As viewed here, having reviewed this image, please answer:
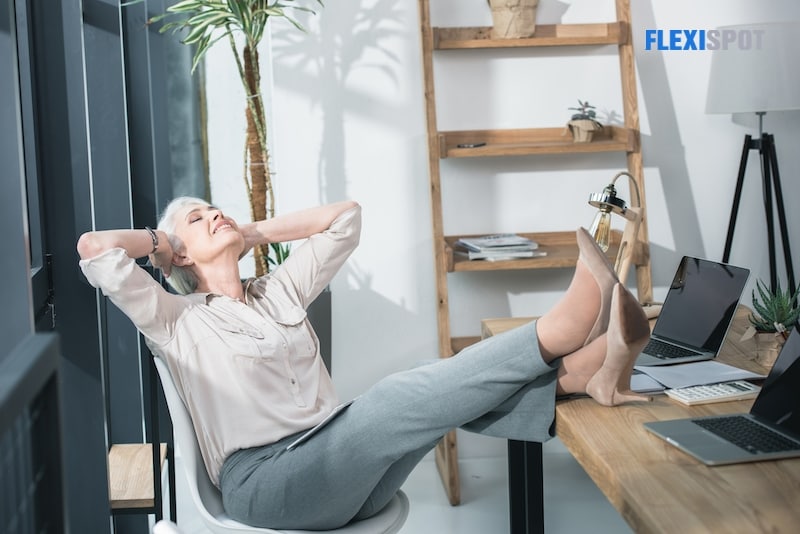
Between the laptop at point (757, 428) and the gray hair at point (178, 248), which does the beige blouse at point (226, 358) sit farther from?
the laptop at point (757, 428)

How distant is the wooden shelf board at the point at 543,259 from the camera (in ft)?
10.8

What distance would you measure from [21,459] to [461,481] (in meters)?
2.68

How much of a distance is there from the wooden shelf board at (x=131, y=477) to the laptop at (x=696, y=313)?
50.7 inches

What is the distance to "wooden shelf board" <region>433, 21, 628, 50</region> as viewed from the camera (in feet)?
11.1

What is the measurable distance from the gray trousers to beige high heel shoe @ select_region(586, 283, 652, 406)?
0.10 metres

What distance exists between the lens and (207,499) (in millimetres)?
2129

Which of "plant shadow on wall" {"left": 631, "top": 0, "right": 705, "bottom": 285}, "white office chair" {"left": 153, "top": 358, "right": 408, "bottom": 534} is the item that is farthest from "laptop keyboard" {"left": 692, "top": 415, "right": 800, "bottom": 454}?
"plant shadow on wall" {"left": 631, "top": 0, "right": 705, "bottom": 285}

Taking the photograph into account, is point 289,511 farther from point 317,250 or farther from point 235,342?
point 317,250

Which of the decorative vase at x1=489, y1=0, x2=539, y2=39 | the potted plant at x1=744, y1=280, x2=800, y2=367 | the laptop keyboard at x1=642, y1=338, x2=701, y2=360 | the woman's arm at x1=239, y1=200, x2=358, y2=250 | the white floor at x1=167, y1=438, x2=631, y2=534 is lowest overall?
the white floor at x1=167, y1=438, x2=631, y2=534

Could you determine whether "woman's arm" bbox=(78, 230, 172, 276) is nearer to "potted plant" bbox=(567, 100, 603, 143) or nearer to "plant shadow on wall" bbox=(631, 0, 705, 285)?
"potted plant" bbox=(567, 100, 603, 143)

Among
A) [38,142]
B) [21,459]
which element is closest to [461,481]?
[38,142]

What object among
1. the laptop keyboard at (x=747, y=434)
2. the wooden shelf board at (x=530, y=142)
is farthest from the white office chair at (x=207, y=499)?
the wooden shelf board at (x=530, y=142)

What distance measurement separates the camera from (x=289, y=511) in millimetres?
2049

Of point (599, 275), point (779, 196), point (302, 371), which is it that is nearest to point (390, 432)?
point (302, 371)
